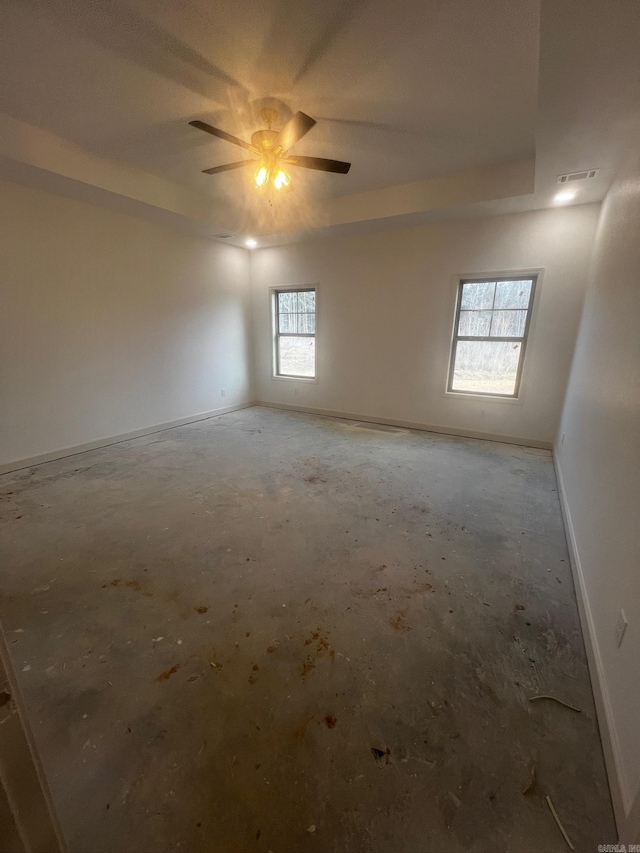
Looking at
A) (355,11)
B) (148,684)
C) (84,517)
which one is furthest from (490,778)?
(355,11)

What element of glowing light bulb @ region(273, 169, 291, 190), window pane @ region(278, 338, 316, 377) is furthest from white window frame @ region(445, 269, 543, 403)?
glowing light bulb @ region(273, 169, 291, 190)

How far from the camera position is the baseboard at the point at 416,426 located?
14.6ft

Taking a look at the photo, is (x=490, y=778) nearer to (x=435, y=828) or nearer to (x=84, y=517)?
(x=435, y=828)

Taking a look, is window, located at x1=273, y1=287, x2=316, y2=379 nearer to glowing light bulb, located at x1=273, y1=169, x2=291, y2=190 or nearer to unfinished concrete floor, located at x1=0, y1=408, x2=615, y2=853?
glowing light bulb, located at x1=273, y1=169, x2=291, y2=190

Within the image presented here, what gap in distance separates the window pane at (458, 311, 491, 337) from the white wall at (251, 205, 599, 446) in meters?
0.19

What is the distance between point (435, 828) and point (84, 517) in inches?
112

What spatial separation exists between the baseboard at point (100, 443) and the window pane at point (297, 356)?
4.23ft

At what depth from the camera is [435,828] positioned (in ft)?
3.48

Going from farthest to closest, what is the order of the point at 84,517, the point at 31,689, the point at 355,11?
the point at 84,517 < the point at 355,11 < the point at 31,689

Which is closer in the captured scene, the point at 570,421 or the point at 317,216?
the point at 570,421

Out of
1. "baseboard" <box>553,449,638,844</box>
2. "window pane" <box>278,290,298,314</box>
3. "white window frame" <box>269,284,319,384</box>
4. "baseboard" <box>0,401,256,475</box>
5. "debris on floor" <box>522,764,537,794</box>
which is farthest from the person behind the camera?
"window pane" <box>278,290,298,314</box>

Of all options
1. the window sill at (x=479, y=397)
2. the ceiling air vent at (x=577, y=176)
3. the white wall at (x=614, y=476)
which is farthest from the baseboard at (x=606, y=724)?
the ceiling air vent at (x=577, y=176)

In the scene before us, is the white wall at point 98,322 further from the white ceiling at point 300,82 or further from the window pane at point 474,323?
the window pane at point 474,323

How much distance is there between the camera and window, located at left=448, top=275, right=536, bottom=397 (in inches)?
169
